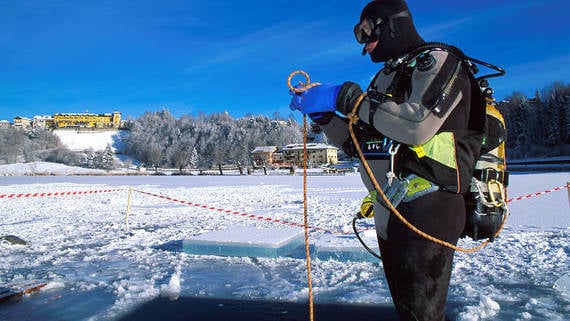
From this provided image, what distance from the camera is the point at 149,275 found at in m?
5.54

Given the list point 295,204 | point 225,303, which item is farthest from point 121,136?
point 225,303

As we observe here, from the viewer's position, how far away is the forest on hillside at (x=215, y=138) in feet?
249

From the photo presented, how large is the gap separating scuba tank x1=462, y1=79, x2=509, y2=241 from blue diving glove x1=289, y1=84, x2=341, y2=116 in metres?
0.73

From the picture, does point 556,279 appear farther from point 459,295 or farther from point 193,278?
point 193,278

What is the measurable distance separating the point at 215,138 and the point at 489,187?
143m

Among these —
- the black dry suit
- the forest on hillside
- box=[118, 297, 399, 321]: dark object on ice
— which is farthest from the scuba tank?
the forest on hillside

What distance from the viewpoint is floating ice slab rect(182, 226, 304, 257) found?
6508mm

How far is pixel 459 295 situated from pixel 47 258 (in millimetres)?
6314

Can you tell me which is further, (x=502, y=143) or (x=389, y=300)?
(x=389, y=300)

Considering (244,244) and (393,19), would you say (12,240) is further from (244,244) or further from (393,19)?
(393,19)

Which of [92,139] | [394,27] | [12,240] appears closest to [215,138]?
[92,139]

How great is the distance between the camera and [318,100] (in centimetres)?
196

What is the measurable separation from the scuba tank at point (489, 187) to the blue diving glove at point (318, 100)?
28.9 inches

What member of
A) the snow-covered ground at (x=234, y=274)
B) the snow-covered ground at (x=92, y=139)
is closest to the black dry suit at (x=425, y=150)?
the snow-covered ground at (x=234, y=274)
